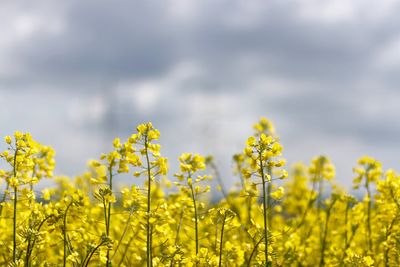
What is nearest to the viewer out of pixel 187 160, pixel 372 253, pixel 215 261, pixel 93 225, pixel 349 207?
pixel 215 261

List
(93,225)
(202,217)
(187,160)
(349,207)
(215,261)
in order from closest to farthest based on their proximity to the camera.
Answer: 1. (215,261)
2. (202,217)
3. (187,160)
4. (93,225)
5. (349,207)

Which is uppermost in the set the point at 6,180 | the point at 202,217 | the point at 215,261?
the point at 6,180

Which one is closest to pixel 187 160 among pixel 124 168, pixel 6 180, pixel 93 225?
pixel 124 168

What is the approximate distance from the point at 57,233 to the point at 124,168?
78 cm

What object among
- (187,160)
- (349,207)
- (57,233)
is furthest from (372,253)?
(57,233)

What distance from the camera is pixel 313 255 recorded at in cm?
902

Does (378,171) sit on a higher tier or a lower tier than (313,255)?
higher

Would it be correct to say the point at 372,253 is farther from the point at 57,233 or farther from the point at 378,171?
the point at 57,233

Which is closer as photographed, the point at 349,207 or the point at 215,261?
the point at 215,261

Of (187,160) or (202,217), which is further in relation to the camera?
(187,160)

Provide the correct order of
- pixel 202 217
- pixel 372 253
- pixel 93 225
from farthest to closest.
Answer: pixel 93 225
pixel 372 253
pixel 202 217

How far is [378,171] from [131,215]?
4.62m

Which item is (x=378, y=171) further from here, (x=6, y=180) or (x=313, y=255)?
(x=6, y=180)

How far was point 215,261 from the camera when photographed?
508 cm
